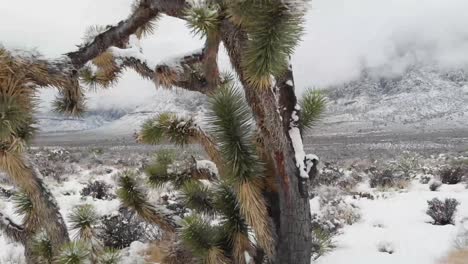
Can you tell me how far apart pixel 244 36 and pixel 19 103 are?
179 cm

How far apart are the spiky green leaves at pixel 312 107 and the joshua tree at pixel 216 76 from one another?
2.2 inches

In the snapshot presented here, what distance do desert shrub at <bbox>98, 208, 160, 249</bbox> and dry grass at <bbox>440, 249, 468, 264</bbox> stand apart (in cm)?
401

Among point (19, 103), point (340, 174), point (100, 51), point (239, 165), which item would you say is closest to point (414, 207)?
point (340, 174)

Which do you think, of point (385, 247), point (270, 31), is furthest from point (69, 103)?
point (385, 247)

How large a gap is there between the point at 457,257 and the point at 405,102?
138460mm

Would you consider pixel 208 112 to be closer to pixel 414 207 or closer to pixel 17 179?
pixel 17 179

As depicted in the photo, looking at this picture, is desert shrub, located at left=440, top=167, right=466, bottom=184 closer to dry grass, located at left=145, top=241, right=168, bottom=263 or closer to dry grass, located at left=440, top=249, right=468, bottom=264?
dry grass, located at left=440, top=249, right=468, bottom=264

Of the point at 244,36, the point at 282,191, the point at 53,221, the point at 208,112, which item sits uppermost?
the point at 244,36

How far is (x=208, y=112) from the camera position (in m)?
3.88

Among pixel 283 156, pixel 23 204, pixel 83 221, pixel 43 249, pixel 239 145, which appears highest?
pixel 239 145

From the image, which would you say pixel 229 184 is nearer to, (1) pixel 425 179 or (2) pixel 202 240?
(2) pixel 202 240

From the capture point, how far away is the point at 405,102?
445ft

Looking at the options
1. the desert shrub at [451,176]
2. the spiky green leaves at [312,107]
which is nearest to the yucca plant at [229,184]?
the spiky green leaves at [312,107]

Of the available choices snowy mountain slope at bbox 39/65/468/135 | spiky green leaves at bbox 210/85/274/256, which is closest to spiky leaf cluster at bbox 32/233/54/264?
spiky green leaves at bbox 210/85/274/256
